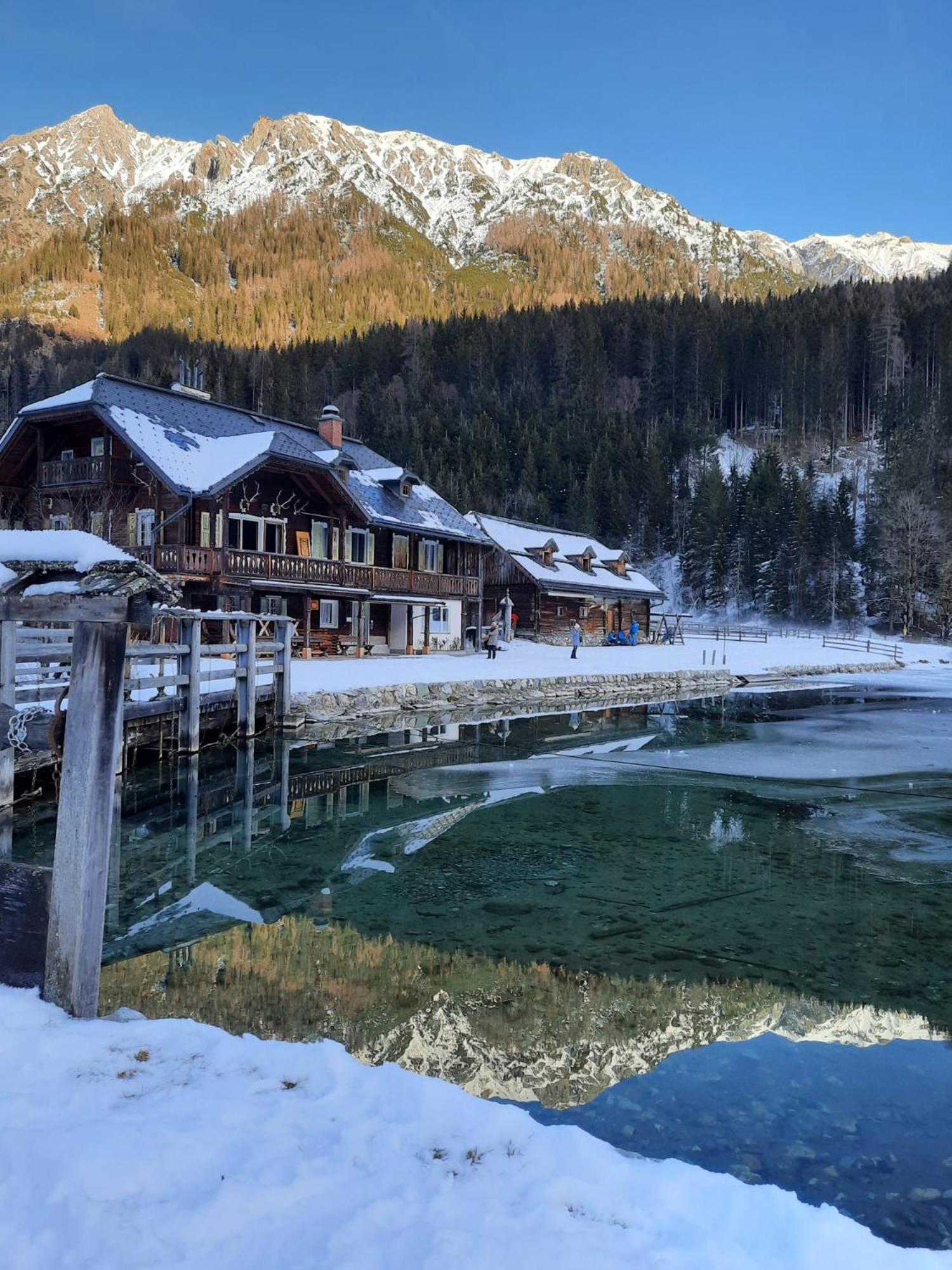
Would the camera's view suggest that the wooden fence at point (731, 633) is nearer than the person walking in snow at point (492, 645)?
No

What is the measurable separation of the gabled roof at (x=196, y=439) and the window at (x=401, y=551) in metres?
1.02

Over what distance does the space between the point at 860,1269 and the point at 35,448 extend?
119ft

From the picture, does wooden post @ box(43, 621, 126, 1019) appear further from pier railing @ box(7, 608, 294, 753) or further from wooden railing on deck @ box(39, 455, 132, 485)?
wooden railing on deck @ box(39, 455, 132, 485)

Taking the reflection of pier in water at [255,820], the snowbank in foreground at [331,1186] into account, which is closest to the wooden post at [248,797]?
the reflection of pier in water at [255,820]

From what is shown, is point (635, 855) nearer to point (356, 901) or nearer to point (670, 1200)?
point (356, 901)

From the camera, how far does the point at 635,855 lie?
1009 centimetres

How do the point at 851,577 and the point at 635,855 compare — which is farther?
the point at 851,577

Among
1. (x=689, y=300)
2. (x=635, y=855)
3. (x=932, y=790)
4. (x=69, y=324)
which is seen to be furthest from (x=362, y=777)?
(x=69, y=324)

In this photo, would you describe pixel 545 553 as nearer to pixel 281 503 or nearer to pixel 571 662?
pixel 571 662

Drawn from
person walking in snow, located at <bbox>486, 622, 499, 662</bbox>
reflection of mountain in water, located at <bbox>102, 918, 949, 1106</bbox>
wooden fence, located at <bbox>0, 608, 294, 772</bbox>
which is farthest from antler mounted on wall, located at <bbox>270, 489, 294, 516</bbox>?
reflection of mountain in water, located at <bbox>102, 918, 949, 1106</bbox>

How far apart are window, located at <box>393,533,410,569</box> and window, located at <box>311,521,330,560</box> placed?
4462 mm

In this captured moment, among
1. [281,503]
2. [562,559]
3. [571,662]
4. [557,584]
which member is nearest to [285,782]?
[281,503]

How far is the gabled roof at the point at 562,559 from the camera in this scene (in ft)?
Result: 166

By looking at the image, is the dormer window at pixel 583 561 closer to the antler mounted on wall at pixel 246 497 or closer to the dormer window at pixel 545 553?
the dormer window at pixel 545 553
